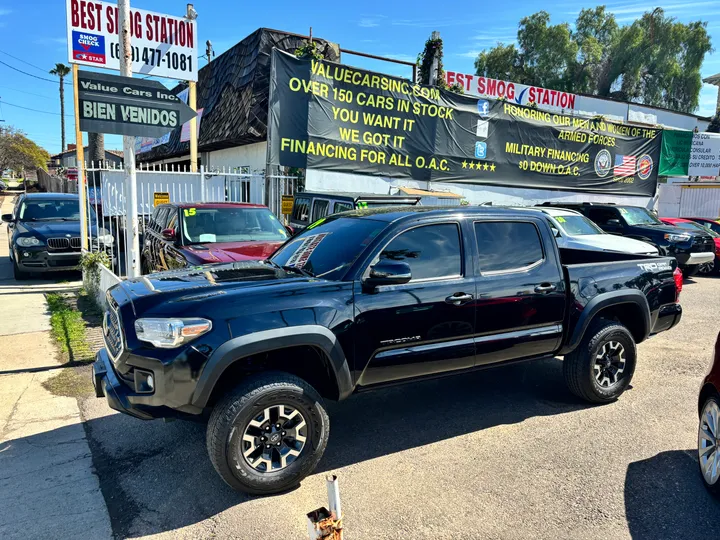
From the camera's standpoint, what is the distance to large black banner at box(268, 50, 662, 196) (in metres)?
12.4

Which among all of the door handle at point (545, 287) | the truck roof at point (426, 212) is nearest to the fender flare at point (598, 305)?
the door handle at point (545, 287)

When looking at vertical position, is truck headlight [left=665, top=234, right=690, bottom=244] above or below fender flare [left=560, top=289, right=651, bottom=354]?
above

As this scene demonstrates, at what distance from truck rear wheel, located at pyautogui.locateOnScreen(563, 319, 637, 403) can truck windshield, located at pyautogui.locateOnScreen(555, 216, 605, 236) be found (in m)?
5.99

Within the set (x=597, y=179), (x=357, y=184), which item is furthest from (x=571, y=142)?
(x=357, y=184)

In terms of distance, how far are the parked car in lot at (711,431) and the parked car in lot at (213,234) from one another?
4.91 m

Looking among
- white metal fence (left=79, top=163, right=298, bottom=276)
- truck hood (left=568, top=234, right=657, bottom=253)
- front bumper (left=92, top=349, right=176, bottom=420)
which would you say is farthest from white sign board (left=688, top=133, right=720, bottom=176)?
front bumper (left=92, top=349, right=176, bottom=420)

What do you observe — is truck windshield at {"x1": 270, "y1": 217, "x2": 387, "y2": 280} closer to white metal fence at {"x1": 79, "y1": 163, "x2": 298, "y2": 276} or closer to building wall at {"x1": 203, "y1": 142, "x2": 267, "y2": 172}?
white metal fence at {"x1": 79, "y1": 163, "x2": 298, "y2": 276}

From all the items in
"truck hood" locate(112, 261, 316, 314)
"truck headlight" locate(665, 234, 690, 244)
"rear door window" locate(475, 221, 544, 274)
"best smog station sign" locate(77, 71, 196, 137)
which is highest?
"best smog station sign" locate(77, 71, 196, 137)

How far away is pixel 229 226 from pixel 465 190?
9822 millimetres

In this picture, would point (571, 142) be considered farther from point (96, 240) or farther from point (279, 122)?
point (96, 240)

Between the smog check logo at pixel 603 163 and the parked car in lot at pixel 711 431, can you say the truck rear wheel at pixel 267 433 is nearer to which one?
the parked car in lot at pixel 711 431

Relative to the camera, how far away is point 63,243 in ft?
33.9

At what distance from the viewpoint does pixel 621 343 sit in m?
4.85

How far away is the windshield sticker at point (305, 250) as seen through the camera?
13.6 feet
